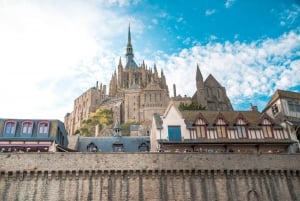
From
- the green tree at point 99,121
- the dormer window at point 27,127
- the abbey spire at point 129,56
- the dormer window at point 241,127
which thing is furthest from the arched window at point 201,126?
the abbey spire at point 129,56

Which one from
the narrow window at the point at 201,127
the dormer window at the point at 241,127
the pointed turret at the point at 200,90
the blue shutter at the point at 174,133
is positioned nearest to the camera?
the blue shutter at the point at 174,133

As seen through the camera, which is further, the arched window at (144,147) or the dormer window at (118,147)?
the arched window at (144,147)

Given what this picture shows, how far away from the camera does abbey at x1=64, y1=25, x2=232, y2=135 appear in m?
98.7

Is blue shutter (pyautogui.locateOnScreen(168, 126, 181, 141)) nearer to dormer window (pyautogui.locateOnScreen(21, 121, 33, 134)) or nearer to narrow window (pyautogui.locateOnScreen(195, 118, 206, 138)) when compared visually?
narrow window (pyautogui.locateOnScreen(195, 118, 206, 138))

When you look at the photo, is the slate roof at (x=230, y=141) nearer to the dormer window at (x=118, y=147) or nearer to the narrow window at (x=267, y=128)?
the narrow window at (x=267, y=128)

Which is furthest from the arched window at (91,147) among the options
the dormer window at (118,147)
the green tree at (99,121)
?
the green tree at (99,121)

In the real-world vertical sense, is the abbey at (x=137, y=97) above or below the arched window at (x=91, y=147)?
above

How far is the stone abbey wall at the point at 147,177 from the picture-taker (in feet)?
82.0

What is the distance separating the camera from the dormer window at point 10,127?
32.7m

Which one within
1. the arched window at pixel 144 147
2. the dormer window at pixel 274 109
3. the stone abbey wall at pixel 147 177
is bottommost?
the stone abbey wall at pixel 147 177

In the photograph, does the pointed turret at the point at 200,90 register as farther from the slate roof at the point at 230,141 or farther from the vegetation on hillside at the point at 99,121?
the slate roof at the point at 230,141

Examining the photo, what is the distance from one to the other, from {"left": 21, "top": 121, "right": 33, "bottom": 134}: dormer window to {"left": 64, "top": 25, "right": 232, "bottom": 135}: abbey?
4998 cm

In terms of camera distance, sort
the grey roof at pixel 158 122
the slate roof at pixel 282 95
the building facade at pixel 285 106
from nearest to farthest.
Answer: the grey roof at pixel 158 122, the building facade at pixel 285 106, the slate roof at pixel 282 95

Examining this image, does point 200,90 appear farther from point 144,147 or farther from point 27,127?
point 27,127
